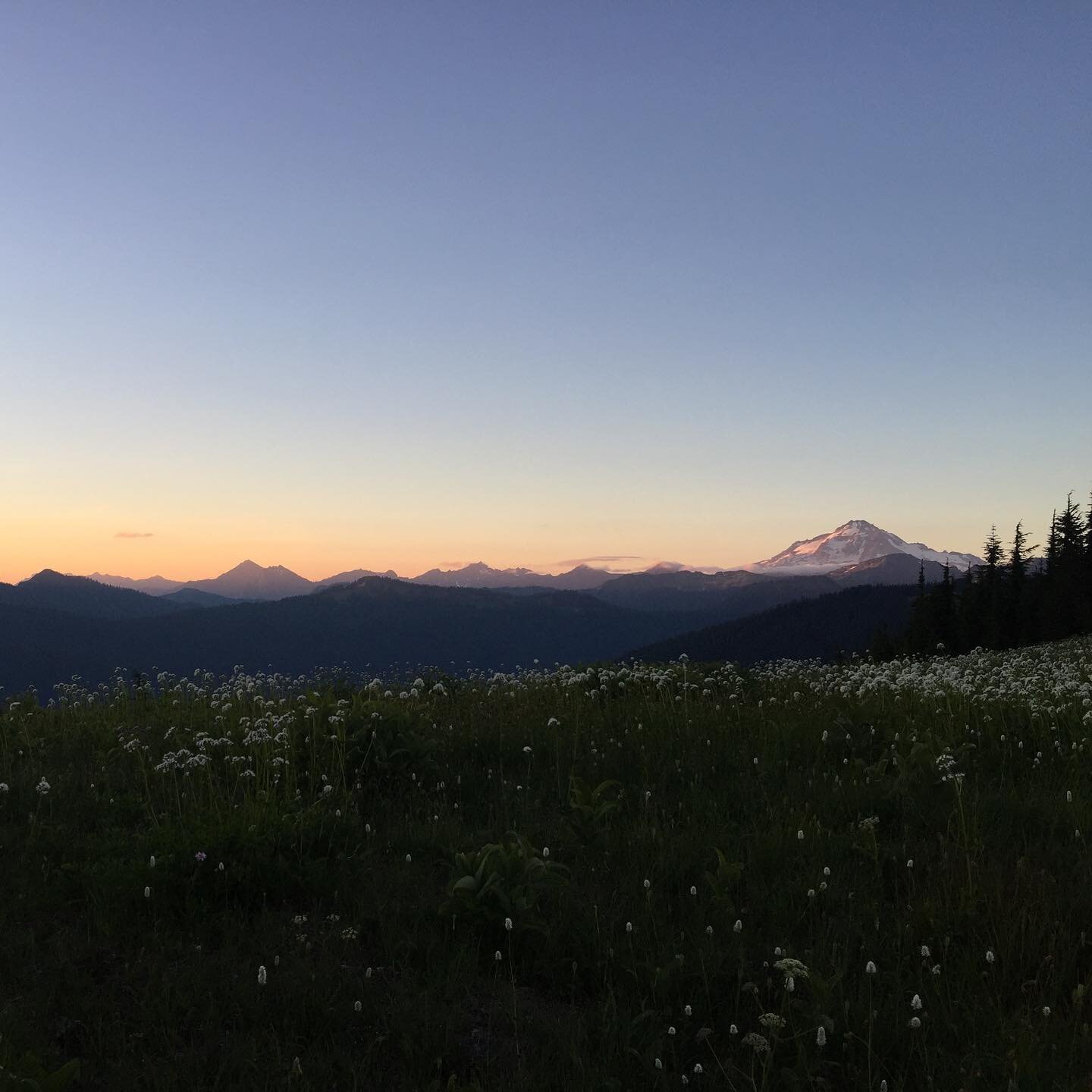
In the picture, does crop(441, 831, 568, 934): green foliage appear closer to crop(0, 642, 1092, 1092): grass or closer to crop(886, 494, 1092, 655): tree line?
crop(0, 642, 1092, 1092): grass

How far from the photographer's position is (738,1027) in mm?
3971

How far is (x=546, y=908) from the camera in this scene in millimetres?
4984

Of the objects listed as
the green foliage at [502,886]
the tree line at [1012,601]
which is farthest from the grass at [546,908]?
the tree line at [1012,601]

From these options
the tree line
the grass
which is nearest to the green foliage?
the grass

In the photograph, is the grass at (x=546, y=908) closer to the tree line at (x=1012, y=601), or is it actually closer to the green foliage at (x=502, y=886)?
the green foliage at (x=502, y=886)

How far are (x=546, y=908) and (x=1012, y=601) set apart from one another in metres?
69.8

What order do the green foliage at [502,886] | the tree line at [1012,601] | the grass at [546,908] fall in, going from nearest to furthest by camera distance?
the grass at [546,908], the green foliage at [502,886], the tree line at [1012,601]

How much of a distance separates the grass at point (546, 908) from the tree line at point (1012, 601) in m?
57.2

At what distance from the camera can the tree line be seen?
5778 cm

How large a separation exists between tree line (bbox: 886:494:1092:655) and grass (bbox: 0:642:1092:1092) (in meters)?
57.2

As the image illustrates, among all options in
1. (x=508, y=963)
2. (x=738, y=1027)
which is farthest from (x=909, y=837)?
(x=508, y=963)

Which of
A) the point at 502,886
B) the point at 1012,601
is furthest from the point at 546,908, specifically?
the point at 1012,601

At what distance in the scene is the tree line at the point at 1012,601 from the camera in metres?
57.8

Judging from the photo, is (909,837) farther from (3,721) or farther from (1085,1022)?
(3,721)
